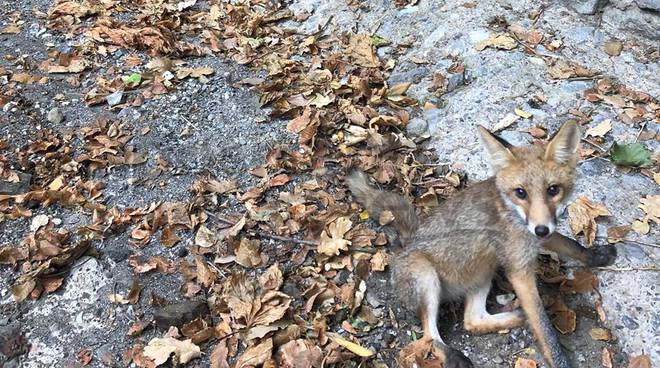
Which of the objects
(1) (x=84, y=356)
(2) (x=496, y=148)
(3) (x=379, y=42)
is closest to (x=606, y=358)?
(2) (x=496, y=148)

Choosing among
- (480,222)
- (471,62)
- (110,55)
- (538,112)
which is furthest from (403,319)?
(110,55)

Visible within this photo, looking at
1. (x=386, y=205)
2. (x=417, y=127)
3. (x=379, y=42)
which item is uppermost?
(x=379, y=42)

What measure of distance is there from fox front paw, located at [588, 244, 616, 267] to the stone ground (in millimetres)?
87

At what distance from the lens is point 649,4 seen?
21.2 feet

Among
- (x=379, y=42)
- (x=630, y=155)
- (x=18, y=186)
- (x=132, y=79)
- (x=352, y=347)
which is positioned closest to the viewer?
(x=352, y=347)

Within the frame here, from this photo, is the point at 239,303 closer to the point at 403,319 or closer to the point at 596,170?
the point at 403,319

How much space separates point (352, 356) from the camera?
4.16m

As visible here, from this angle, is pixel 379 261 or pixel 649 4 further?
pixel 649 4

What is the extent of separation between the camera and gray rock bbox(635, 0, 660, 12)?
252 inches

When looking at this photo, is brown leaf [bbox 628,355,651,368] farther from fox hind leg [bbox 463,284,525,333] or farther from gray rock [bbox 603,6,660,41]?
gray rock [bbox 603,6,660,41]

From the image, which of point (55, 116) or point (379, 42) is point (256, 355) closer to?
point (55, 116)

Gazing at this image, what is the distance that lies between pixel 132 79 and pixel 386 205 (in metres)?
3.75

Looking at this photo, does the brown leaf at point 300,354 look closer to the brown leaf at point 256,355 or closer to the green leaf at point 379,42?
the brown leaf at point 256,355

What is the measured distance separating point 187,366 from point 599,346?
2993 mm
